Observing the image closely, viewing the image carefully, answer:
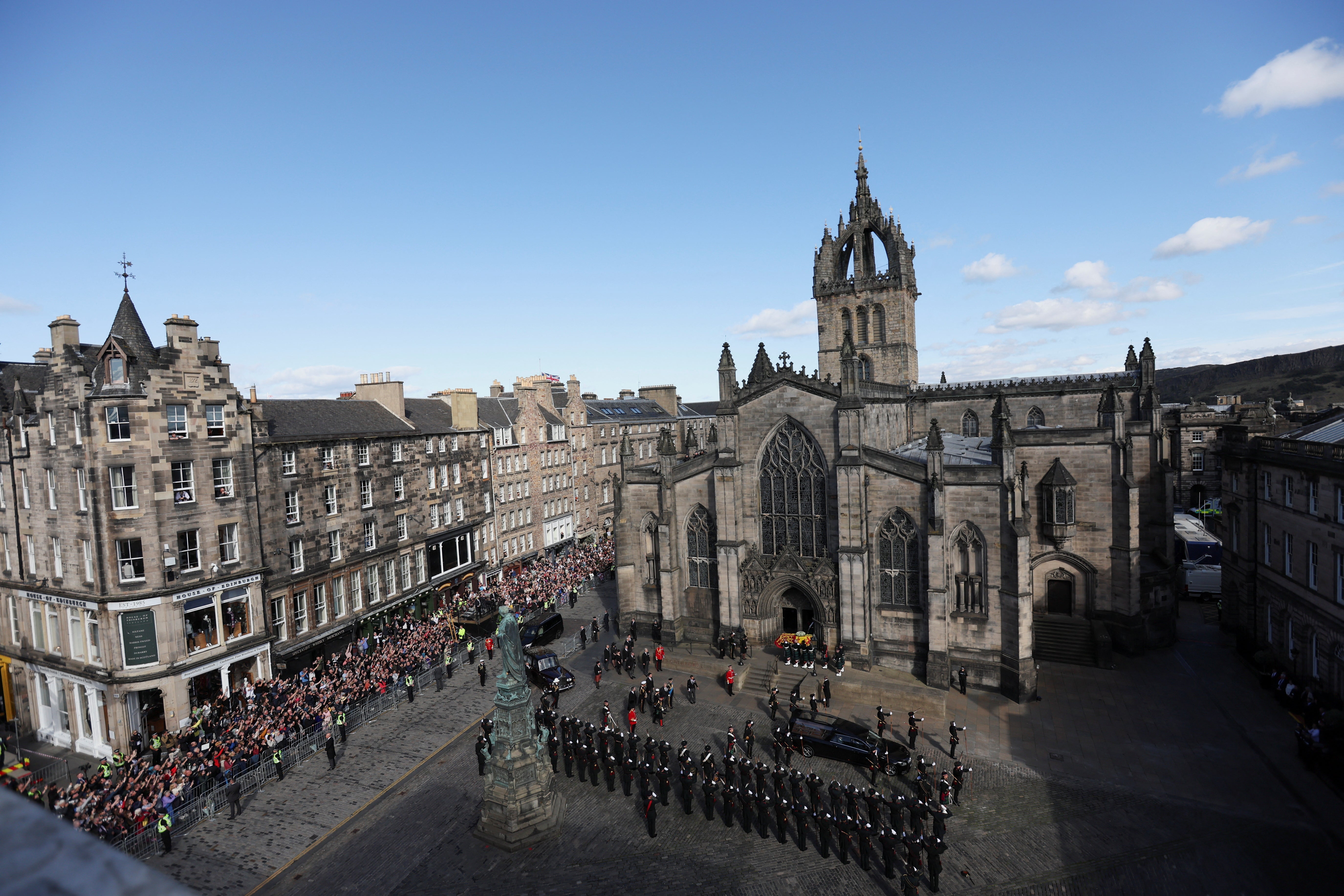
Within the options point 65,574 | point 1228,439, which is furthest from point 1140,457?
point 65,574

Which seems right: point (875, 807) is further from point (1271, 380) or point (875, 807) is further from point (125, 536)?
point (1271, 380)

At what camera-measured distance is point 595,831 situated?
70.1 feet

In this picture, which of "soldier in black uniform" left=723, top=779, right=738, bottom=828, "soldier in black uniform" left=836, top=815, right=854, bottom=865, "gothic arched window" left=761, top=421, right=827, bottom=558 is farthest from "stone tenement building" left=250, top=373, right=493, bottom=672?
"soldier in black uniform" left=836, top=815, right=854, bottom=865

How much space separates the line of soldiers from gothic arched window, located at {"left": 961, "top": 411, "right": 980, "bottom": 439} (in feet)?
79.6

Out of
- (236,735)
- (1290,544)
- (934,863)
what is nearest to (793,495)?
(934,863)

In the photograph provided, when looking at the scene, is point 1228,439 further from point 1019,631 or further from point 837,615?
point 837,615

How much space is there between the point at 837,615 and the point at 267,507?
26.6 meters

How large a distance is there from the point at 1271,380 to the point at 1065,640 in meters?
133

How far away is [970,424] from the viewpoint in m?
43.4

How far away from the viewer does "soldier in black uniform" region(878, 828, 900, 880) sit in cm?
1880

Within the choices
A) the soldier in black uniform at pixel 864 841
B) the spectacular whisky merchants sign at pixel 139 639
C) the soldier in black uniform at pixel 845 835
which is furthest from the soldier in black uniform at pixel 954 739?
the spectacular whisky merchants sign at pixel 139 639

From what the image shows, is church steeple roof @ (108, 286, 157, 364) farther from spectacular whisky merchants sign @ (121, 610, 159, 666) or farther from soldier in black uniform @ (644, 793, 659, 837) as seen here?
soldier in black uniform @ (644, 793, 659, 837)

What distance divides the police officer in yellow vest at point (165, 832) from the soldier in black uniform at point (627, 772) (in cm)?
1323

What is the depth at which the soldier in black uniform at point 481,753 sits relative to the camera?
77.7 feet
